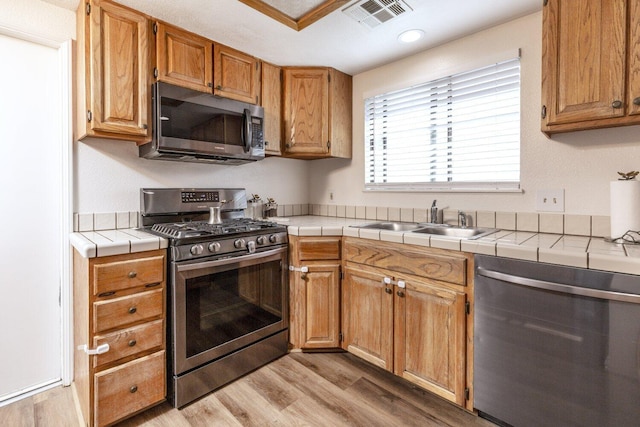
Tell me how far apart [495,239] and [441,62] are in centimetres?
140

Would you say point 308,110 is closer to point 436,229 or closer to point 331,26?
point 331,26

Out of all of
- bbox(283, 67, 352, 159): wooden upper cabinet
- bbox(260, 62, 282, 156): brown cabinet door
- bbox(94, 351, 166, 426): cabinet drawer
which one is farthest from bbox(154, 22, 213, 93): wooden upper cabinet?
bbox(94, 351, 166, 426): cabinet drawer

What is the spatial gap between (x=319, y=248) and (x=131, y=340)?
118 cm

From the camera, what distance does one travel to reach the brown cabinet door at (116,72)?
176 centimetres

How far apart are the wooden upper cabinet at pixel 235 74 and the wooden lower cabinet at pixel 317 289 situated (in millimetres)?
1146

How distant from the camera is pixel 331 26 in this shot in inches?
80.7

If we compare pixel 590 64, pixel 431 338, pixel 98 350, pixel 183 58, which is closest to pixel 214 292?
pixel 98 350

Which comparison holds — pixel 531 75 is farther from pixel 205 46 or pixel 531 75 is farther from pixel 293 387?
pixel 293 387

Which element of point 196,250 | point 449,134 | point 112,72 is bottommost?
point 196,250

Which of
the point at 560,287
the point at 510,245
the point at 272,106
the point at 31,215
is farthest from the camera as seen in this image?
the point at 272,106

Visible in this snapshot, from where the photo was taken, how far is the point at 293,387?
191cm

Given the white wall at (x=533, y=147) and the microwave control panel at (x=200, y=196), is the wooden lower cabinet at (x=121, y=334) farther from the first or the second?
the white wall at (x=533, y=147)

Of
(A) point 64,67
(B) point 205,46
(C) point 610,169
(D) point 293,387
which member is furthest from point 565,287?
(A) point 64,67

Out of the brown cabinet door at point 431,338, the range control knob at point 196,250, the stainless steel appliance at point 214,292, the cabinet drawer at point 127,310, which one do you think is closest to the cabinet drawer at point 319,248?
the stainless steel appliance at point 214,292
